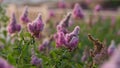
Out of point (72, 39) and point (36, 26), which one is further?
point (36, 26)

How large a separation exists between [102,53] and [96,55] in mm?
50

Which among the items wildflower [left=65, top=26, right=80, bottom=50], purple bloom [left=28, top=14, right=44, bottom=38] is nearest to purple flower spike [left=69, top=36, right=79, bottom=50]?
wildflower [left=65, top=26, right=80, bottom=50]

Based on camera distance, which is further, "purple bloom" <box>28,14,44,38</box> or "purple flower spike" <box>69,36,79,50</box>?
"purple bloom" <box>28,14,44,38</box>

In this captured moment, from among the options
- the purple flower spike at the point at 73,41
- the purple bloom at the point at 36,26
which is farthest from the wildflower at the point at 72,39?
the purple bloom at the point at 36,26

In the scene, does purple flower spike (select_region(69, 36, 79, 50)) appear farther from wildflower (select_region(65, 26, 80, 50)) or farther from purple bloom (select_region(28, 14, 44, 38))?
purple bloom (select_region(28, 14, 44, 38))

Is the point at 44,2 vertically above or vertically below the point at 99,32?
below

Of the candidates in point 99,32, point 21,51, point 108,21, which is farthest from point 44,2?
point 21,51

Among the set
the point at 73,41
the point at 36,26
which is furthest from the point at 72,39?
the point at 36,26

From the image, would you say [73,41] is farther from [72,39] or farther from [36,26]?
[36,26]

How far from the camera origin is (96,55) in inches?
108

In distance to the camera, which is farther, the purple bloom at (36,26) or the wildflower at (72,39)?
the purple bloom at (36,26)

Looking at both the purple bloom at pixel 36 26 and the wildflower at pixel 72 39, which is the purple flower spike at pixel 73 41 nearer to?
the wildflower at pixel 72 39

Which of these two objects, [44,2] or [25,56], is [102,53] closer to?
[25,56]

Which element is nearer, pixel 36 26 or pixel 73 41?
pixel 73 41
